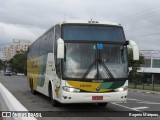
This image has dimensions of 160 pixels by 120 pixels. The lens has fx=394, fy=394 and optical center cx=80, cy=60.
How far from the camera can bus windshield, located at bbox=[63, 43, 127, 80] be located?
14219 mm

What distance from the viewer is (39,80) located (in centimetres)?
2148

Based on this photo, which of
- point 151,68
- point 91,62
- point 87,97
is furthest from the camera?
point 151,68

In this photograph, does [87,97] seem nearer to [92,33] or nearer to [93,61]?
[93,61]

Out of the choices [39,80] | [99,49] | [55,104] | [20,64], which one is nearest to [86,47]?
[99,49]

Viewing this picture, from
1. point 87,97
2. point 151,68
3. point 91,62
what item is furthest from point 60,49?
point 151,68

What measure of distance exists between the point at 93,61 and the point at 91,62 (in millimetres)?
Result: 88

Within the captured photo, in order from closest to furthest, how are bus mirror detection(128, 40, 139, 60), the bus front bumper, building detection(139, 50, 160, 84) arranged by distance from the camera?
the bus front bumper
bus mirror detection(128, 40, 139, 60)
building detection(139, 50, 160, 84)

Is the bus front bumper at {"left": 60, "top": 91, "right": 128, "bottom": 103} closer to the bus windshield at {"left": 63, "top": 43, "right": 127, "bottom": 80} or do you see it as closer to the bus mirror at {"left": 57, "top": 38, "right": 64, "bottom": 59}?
the bus windshield at {"left": 63, "top": 43, "right": 127, "bottom": 80}

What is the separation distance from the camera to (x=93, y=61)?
14.4m

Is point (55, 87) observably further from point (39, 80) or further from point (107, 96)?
point (39, 80)

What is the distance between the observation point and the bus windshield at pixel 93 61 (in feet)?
46.6

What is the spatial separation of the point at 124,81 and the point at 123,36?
1769 millimetres

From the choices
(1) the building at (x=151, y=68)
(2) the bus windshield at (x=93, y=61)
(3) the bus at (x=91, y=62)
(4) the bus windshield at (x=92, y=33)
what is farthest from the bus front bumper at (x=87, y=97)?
(1) the building at (x=151, y=68)

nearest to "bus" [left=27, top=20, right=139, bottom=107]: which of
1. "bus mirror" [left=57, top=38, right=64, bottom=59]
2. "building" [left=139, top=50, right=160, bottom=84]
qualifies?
"bus mirror" [left=57, top=38, right=64, bottom=59]
